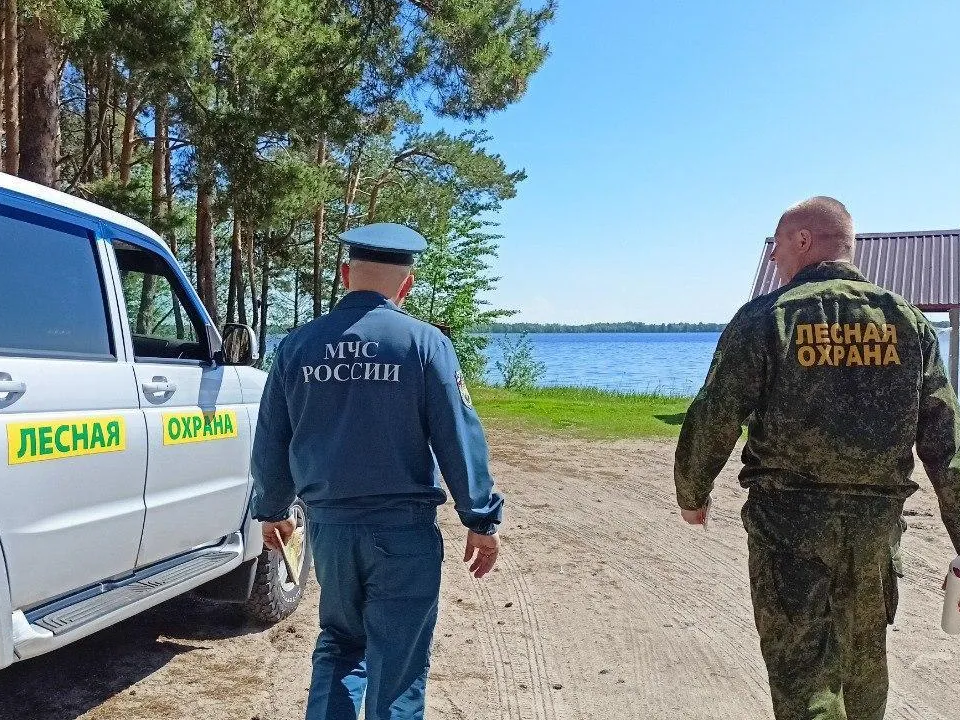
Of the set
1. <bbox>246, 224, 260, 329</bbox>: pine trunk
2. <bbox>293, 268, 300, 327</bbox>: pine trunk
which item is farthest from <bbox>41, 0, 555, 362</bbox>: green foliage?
<bbox>293, 268, 300, 327</bbox>: pine trunk

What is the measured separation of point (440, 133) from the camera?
2702 centimetres

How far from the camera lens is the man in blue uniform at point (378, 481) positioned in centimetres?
282

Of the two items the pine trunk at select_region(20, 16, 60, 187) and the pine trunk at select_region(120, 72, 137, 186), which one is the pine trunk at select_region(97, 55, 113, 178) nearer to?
the pine trunk at select_region(120, 72, 137, 186)

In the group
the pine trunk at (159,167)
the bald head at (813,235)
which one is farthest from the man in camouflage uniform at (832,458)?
the pine trunk at (159,167)

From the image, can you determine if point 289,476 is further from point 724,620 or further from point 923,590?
point 923,590

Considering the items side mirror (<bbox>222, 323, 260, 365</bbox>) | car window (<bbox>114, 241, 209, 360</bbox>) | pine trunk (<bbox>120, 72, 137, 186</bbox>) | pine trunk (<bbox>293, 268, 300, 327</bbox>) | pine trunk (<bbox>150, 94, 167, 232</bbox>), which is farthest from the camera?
pine trunk (<bbox>293, 268, 300, 327</bbox>)

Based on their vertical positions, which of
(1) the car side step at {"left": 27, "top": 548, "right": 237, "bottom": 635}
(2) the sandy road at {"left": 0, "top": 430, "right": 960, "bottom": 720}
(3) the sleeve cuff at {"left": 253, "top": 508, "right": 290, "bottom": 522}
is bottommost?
(2) the sandy road at {"left": 0, "top": 430, "right": 960, "bottom": 720}

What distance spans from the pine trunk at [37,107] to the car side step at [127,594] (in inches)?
324

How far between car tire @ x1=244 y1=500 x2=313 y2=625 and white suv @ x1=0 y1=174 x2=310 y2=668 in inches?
11.0

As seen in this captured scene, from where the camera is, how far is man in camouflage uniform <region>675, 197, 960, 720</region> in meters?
2.81

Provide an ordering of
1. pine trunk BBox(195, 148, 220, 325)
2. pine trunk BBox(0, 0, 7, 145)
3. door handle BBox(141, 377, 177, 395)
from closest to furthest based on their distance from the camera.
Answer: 1. door handle BBox(141, 377, 177, 395)
2. pine trunk BBox(0, 0, 7, 145)
3. pine trunk BBox(195, 148, 220, 325)

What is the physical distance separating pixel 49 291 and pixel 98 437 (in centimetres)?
61

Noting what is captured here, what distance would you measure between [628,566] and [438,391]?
4.10 metres

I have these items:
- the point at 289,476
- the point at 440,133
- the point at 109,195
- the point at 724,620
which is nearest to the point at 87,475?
the point at 289,476
